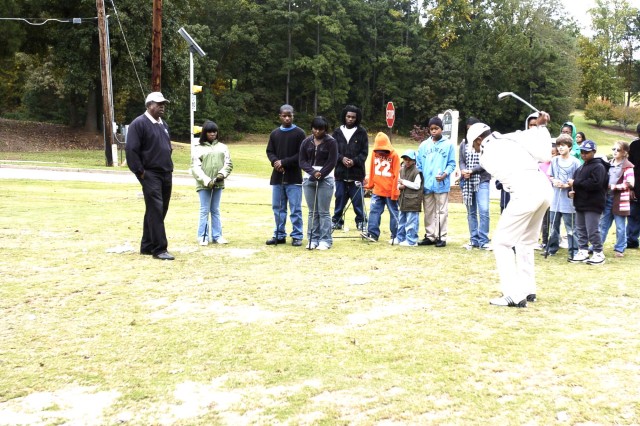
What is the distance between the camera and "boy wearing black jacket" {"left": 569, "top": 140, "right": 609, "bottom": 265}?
865cm

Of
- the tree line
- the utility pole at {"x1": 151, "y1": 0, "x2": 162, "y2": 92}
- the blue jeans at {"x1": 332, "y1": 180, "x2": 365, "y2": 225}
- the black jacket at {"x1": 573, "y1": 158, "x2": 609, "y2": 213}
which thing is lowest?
the blue jeans at {"x1": 332, "y1": 180, "x2": 365, "y2": 225}

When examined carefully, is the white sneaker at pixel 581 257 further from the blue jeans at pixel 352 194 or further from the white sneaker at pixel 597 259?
the blue jeans at pixel 352 194

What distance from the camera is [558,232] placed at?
9.40 metres

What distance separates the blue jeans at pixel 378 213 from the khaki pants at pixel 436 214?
52cm

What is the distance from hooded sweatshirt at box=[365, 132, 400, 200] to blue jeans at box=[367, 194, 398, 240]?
0.50ft

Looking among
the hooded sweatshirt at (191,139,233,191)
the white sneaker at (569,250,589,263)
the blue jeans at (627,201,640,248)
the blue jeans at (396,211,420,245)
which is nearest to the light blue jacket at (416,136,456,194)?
the blue jeans at (396,211,420,245)

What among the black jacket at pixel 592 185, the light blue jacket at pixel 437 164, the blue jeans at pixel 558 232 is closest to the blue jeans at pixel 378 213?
the light blue jacket at pixel 437 164

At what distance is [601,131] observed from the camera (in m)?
79.3

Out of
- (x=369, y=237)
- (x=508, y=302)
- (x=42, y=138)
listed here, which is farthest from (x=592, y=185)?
(x=42, y=138)

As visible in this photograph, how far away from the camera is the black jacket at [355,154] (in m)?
10.7

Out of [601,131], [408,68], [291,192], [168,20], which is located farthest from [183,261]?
[601,131]

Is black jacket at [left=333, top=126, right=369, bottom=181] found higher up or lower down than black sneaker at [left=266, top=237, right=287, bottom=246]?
higher up

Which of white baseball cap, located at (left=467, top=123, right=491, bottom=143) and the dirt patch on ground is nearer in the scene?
white baseball cap, located at (left=467, top=123, right=491, bottom=143)

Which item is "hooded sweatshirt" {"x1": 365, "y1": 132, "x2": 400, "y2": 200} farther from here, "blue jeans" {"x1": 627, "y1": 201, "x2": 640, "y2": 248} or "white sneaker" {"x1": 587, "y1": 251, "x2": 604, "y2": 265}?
"blue jeans" {"x1": 627, "y1": 201, "x2": 640, "y2": 248}
